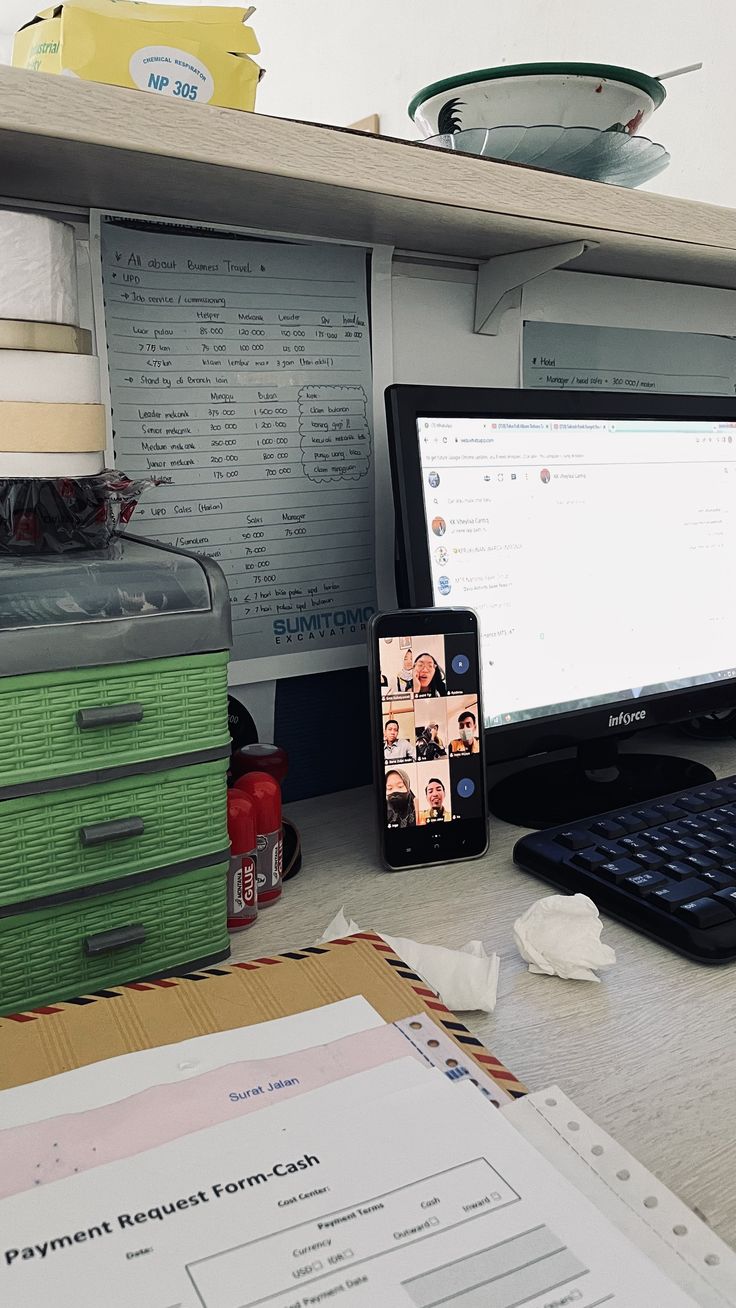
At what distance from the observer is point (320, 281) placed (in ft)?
2.89

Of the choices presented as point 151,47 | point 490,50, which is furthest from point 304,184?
point 490,50

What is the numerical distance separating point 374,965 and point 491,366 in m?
0.67

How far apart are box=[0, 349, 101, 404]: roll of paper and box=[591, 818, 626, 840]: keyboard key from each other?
46cm

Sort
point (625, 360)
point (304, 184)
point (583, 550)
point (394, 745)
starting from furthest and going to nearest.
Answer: point (625, 360), point (583, 550), point (394, 745), point (304, 184)

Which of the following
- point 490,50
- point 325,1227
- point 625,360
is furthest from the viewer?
point 490,50

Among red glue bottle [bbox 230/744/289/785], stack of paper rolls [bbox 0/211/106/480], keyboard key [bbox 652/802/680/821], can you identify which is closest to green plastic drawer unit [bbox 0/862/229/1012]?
red glue bottle [bbox 230/744/289/785]

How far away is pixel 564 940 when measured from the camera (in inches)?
24.4

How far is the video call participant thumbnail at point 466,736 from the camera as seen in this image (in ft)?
2.52

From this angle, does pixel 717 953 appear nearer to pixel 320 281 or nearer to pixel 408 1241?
pixel 408 1241

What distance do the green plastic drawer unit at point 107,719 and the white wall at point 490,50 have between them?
114 cm

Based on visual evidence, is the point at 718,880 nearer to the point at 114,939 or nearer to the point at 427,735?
the point at 427,735

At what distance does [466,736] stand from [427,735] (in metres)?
0.03

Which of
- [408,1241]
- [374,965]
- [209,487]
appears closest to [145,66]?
[209,487]

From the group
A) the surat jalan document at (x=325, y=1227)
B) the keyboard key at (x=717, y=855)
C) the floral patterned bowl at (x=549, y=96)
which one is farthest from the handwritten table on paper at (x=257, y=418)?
the surat jalan document at (x=325, y=1227)
